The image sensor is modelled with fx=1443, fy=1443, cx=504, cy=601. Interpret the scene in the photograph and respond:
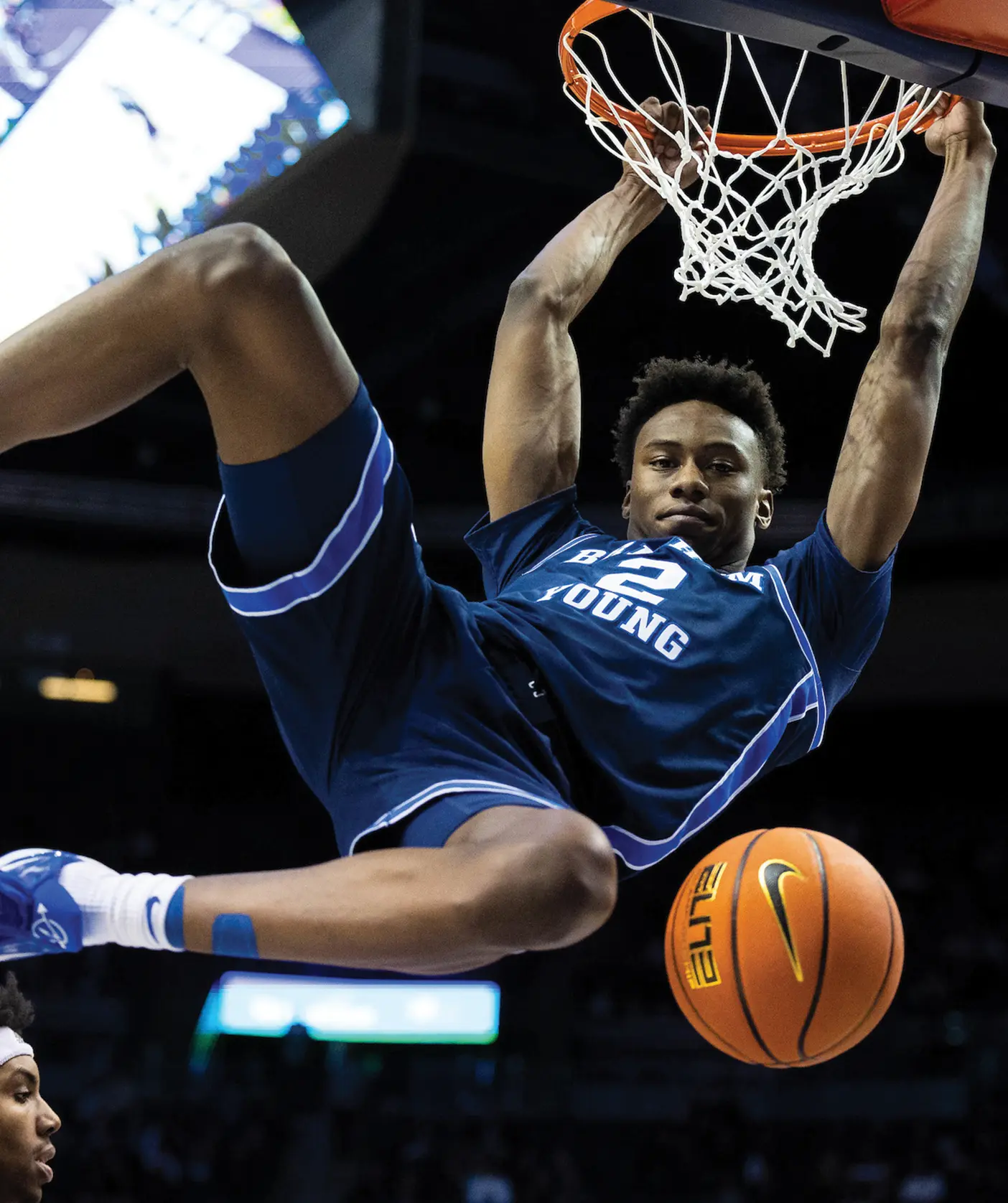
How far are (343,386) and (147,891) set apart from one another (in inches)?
32.0

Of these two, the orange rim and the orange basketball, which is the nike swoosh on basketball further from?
the orange rim

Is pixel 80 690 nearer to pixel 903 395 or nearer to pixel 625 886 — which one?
pixel 625 886

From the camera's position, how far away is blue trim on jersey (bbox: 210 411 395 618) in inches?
89.0

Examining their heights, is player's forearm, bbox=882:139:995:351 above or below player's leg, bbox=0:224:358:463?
below

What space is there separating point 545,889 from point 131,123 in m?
4.72

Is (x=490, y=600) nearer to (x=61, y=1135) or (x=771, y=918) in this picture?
(x=771, y=918)

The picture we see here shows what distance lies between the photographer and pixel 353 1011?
11414 millimetres

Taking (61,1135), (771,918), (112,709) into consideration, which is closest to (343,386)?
(771,918)

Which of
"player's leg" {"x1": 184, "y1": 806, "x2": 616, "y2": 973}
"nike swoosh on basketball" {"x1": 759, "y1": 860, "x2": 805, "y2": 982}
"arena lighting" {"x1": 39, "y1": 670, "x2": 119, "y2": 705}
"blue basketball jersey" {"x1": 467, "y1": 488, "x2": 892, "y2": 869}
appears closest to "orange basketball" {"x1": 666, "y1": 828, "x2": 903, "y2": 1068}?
"nike swoosh on basketball" {"x1": 759, "y1": 860, "x2": 805, "y2": 982}

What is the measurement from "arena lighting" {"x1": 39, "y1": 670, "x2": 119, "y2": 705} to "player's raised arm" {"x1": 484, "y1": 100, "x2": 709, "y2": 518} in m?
9.76

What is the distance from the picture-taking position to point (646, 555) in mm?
2889

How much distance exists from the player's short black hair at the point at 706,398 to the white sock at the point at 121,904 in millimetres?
1643

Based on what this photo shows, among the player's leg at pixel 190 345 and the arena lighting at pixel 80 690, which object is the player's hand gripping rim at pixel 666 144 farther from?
the arena lighting at pixel 80 690

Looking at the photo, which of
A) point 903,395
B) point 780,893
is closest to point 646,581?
point 903,395
